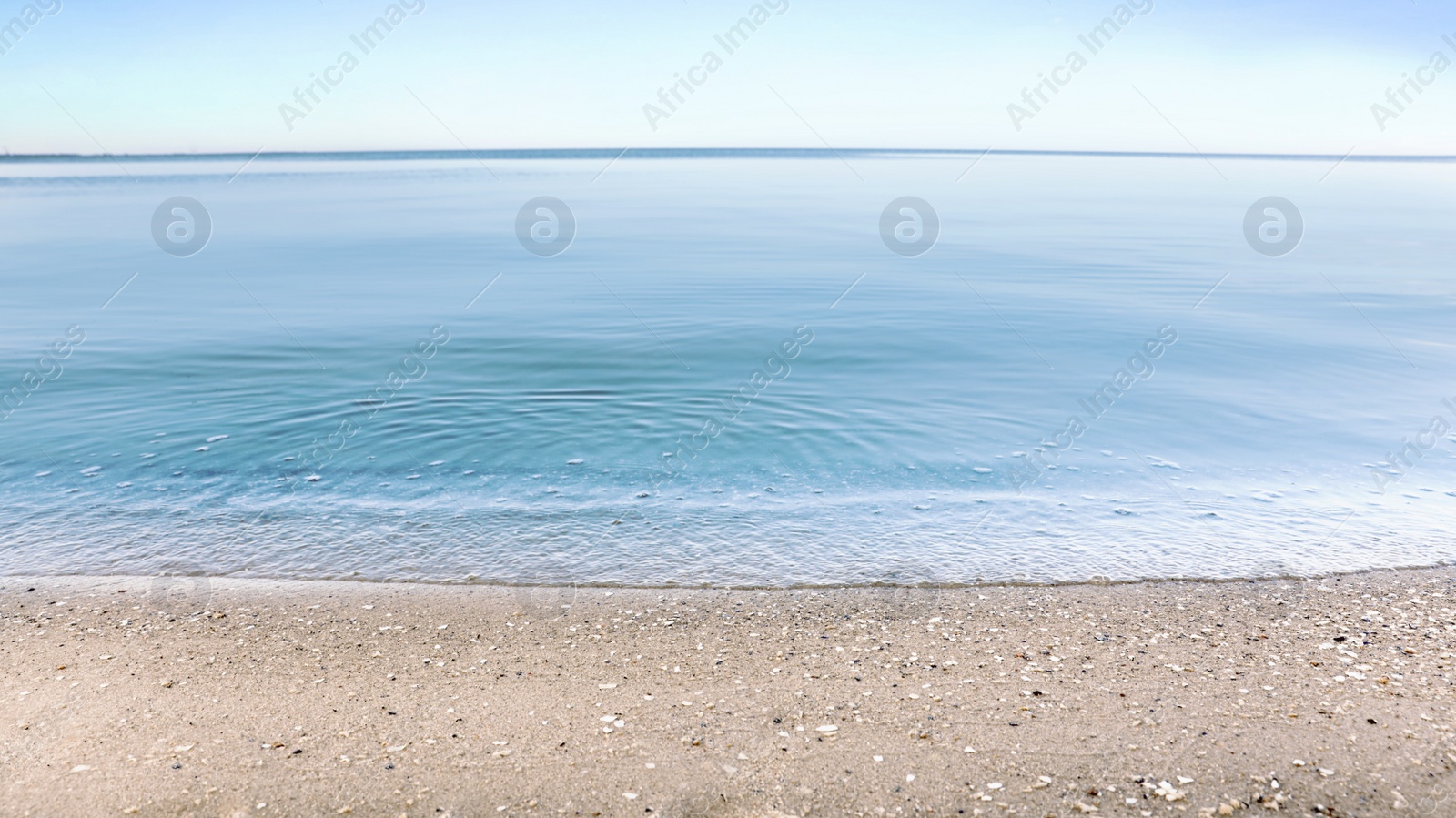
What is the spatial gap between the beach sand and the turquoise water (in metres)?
0.73

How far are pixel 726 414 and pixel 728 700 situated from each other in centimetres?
748

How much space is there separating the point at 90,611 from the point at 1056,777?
21.3 ft

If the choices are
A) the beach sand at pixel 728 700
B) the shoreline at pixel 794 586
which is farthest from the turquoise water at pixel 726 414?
the beach sand at pixel 728 700

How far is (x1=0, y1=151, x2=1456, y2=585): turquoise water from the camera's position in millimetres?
8273

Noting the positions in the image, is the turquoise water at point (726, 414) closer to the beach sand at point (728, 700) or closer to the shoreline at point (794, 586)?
the shoreline at point (794, 586)

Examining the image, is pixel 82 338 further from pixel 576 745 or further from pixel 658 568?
pixel 576 745

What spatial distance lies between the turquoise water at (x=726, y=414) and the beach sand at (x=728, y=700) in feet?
2.39

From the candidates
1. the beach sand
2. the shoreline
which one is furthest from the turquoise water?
the beach sand

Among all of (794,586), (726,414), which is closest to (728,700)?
(794,586)

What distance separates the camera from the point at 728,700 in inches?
214

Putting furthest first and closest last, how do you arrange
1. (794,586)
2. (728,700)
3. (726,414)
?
(726,414) → (794,586) → (728,700)

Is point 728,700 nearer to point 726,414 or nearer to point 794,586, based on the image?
point 794,586

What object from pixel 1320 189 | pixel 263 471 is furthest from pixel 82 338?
pixel 1320 189

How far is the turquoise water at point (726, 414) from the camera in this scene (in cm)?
827
